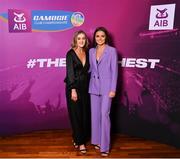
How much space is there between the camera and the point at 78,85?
386cm

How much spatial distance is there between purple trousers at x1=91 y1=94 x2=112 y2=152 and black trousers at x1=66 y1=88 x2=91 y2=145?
102 millimetres

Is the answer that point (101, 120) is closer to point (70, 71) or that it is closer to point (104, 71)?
point (104, 71)

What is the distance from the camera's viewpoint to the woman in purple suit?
148 inches

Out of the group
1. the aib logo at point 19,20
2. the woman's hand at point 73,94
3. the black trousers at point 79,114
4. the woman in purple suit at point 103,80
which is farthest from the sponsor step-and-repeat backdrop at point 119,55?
the woman's hand at point 73,94

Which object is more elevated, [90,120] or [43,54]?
[43,54]

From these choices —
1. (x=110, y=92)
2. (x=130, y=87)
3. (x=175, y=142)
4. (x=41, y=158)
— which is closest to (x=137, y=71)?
(x=130, y=87)

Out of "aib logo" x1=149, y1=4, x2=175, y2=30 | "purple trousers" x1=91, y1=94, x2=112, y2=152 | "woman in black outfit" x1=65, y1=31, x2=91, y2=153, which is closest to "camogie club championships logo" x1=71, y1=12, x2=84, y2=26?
"woman in black outfit" x1=65, y1=31, x2=91, y2=153

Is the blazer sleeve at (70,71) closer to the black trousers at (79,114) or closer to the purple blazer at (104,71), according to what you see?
the black trousers at (79,114)

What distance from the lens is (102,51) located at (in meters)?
3.82

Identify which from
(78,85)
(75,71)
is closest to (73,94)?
(78,85)

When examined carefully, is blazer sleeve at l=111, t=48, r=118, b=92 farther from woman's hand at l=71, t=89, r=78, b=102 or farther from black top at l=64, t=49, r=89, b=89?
woman's hand at l=71, t=89, r=78, b=102

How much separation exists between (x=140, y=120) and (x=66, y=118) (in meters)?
1.06

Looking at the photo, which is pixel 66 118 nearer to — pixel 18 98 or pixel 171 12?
pixel 18 98

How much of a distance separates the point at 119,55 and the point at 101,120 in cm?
92
